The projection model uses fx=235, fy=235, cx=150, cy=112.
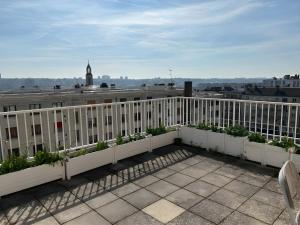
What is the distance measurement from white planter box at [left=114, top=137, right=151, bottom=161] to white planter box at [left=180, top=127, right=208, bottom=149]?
0.95 m

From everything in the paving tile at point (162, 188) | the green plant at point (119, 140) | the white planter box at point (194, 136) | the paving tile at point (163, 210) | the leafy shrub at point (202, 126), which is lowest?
the paving tile at point (163, 210)

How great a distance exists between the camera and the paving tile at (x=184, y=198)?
2813 mm

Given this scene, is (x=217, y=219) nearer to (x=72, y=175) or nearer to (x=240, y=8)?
(x=72, y=175)

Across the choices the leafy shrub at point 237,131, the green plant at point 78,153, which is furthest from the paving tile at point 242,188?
the green plant at point 78,153

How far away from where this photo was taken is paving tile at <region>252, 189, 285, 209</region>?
9.10ft

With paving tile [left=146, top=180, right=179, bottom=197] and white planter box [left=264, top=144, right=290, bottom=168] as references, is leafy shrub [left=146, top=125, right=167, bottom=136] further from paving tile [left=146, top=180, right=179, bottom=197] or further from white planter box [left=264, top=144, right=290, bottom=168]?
white planter box [left=264, top=144, right=290, bottom=168]

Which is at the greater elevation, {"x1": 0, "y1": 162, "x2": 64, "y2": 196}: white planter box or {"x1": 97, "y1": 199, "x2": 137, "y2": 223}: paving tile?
{"x1": 0, "y1": 162, "x2": 64, "y2": 196}: white planter box

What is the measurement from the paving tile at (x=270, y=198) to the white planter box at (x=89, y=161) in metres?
2.35

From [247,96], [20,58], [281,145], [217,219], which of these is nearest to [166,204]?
[217,219]

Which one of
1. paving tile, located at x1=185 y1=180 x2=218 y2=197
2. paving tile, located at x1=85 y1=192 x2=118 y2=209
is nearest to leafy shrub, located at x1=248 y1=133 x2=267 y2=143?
paving tile, located at x1=185 y1=180 x2=218 y2=197

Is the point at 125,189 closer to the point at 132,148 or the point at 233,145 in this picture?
the point at 132,148

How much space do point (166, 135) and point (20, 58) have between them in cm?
4003

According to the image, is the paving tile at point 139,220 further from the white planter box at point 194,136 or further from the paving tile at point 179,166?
the white planter box at point 194,136

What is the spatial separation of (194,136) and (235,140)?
0.95m
